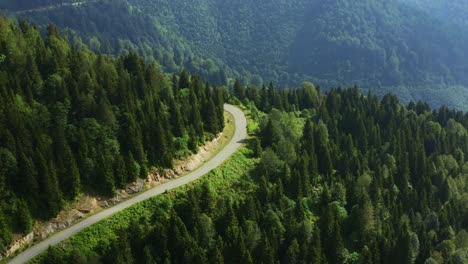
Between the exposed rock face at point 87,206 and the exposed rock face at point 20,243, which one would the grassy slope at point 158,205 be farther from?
the exposed rock face at point 20,243

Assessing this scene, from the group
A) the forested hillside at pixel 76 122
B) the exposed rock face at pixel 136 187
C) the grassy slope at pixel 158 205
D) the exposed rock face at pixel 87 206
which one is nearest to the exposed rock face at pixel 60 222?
the exposed rock face at pixel 87 206

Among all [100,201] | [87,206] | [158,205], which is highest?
[87,206]

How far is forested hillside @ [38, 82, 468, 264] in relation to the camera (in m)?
86.4

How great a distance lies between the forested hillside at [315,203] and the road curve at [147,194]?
1.87m

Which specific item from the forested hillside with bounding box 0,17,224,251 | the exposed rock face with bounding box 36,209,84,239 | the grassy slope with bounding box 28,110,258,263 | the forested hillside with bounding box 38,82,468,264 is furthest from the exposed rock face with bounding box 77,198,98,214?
the forested hillside with bounding box 38,82,468,264

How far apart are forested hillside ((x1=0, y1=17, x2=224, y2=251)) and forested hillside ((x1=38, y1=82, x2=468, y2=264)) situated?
7.81 meters

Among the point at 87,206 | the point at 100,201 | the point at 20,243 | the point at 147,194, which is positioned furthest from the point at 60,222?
the point at 147,194

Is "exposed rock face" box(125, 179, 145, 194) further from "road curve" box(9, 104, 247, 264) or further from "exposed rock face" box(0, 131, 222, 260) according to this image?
"road curve" box(9, 104, 247, 264)

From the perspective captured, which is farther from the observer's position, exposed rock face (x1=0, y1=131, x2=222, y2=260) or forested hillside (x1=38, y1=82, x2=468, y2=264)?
forested hillside (x1=38, y1=82, x2=468, y2=264)

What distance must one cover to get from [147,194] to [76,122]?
61.2ft

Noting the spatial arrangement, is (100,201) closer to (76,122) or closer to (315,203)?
(76,122)

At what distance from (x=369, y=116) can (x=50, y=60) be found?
293 ft

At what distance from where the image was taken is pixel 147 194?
96.9 meters

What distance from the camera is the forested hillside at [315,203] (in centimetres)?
8638
